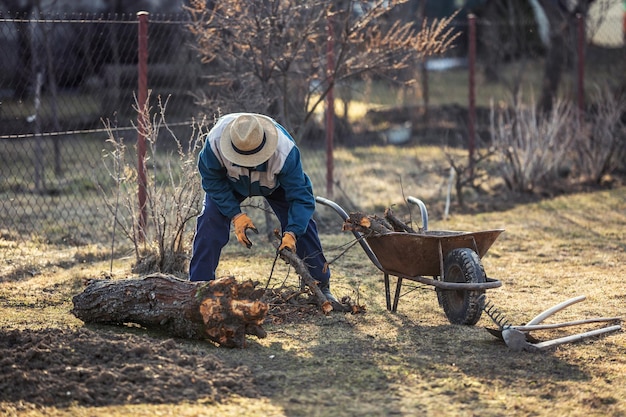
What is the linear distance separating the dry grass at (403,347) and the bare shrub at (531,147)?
241 centimetres

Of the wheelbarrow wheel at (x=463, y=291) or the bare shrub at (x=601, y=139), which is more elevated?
the bare shrub at (x=601, y=139)

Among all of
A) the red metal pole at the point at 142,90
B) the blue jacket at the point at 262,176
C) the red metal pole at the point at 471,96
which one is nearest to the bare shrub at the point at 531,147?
the red metal pole at the point at 471,96

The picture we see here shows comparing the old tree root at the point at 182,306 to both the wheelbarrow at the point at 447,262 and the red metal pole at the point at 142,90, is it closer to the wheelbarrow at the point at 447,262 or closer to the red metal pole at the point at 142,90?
the wheelbarrow at the point at 447,262

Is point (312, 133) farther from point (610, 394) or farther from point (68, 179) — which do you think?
point (610, 394)

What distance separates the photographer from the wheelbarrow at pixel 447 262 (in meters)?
5.32

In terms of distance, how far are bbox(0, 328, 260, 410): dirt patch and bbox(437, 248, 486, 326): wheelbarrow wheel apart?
1538 mm

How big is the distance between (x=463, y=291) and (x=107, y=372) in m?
2.29

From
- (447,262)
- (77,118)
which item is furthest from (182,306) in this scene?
(77,118)

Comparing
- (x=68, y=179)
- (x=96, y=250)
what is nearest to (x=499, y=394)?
(x=96, y=250)

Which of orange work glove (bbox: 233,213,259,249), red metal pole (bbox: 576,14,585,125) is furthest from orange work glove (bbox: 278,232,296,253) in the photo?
red metal pole (bbox: 576,14,585,125)

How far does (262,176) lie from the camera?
571 centimetres

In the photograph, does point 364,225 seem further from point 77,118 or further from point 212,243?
point 77,118

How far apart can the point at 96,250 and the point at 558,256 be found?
4029mm

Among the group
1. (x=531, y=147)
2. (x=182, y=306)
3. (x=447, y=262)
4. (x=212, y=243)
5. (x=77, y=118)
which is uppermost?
(x=77, y=118)
